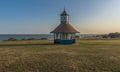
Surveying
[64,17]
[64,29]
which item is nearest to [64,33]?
[64,29]

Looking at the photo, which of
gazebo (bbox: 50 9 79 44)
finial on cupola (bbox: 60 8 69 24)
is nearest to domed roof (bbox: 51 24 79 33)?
gazebo (bbox: 50 9 79 44)

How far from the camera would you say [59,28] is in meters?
37.0

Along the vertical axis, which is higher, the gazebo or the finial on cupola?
the finial on cupola

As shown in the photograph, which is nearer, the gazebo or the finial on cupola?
the gazebo

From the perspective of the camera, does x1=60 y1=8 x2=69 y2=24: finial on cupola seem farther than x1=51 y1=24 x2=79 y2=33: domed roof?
Yes

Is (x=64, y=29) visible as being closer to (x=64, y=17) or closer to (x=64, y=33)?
(x=64, y=33)

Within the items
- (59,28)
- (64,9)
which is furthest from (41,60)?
(64,9)

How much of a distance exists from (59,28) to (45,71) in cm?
2362

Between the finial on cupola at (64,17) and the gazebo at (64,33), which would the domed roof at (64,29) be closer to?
the gazebo at (64,33)

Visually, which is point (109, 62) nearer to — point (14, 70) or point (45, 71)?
point (45, 71)

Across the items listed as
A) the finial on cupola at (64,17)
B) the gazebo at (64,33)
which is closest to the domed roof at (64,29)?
the gazebo at (64,33)

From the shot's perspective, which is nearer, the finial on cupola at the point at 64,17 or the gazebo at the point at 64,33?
the gazebo at the point at 64,33

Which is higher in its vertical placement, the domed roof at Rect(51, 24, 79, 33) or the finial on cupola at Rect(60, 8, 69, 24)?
the finial on cupola at Rect(60, 8, 69, 24)

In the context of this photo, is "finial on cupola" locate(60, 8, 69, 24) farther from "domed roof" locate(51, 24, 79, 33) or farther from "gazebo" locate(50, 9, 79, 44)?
"domed roof" locate(51, 24, 79, 33)
